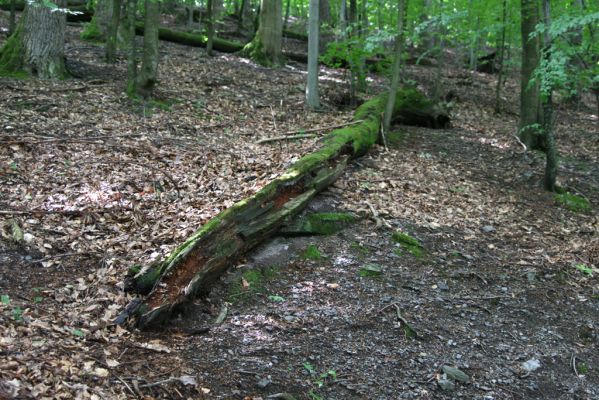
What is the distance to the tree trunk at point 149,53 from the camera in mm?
9773

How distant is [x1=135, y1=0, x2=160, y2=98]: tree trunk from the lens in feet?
32.1

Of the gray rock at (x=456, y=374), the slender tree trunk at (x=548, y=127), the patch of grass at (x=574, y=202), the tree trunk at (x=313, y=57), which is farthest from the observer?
the tree trunk at (x=313, y=57)

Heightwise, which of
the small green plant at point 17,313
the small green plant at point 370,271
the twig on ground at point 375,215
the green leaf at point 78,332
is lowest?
the green leaf at point 78,332

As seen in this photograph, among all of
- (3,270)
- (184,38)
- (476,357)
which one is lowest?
(476,357)

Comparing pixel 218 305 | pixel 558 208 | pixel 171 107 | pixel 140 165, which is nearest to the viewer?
pixel 218 305

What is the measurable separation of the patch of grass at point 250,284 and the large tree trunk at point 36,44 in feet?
22.8

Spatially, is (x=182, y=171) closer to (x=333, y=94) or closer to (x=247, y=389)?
(x=247, y=389)

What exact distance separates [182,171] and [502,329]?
14.8 ft

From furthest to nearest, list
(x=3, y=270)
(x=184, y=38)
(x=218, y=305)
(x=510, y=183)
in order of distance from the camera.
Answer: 1. (x=184, y=38)
2. (x=510, y=183)
3. (x=218, y=305)
4. (x=3, y=270)

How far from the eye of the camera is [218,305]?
4.95 meters

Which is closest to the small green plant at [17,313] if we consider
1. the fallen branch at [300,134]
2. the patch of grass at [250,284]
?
the patch of grass at [250,284]

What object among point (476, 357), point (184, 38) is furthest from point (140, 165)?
point (184, 38)

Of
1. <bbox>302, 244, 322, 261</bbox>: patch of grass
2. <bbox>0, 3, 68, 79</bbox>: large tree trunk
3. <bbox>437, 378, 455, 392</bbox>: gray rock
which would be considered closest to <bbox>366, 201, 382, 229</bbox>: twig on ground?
<bbox>302, 244, 322, 261</bbox>: patch of grass

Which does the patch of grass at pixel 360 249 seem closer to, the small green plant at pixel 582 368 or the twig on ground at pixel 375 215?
the twig on ground at pixel 375 215
